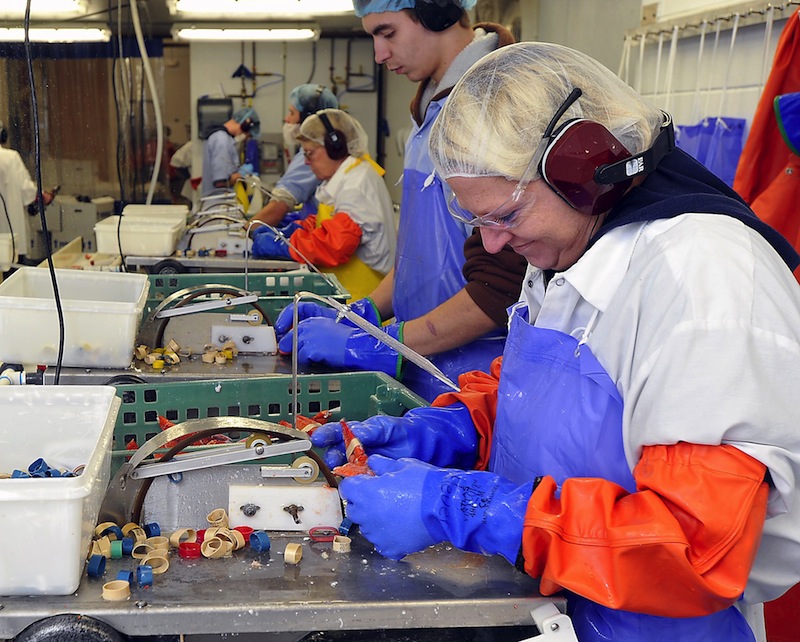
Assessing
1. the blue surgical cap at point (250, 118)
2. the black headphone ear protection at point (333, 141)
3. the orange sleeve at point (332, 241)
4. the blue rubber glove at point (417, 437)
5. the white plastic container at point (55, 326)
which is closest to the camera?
the blue rubber glove at point (417, 437)

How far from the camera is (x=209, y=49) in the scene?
8.78m

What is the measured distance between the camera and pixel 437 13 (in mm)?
2268

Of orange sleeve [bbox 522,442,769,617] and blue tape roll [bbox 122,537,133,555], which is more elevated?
orange sleeve [bbox 522,442,769,617]

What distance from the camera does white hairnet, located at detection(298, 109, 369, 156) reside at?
4297 millimetres

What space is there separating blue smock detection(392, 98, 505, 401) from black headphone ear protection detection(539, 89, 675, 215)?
3.83 ft

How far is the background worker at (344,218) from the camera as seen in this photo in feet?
13.1

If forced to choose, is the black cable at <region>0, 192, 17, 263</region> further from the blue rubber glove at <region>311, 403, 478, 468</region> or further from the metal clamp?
the metal clamp

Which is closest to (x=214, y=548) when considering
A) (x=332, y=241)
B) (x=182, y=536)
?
(x=182, y=536)

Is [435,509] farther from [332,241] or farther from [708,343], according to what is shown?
[332,241]

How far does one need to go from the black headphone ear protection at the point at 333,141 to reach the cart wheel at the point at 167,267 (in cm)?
109

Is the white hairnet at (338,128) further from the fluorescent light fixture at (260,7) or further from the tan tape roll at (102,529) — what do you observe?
the tan tape roll at (102,529)

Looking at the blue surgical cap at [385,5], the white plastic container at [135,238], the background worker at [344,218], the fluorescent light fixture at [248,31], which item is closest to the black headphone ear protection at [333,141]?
the background worker at [344,218]

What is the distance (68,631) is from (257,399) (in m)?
1.00

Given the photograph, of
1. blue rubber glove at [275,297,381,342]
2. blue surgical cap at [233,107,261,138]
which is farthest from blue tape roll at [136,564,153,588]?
blue surgical cap at [233,107,261,138]
